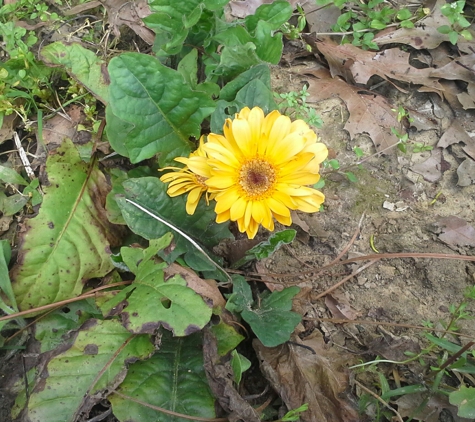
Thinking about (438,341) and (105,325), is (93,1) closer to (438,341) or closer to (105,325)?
(105,325)

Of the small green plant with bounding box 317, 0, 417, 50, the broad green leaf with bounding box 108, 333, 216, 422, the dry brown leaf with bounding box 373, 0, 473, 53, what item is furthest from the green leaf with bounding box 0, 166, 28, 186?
the dry brown leaf with bounding box 373, 0, 473, 53

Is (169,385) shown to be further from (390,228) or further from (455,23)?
(455,23)

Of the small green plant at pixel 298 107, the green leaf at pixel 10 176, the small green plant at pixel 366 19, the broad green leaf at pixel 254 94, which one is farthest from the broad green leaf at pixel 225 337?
the small green plant at pixel 366 19

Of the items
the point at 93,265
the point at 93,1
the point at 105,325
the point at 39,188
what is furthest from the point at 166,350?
the point at 93,1

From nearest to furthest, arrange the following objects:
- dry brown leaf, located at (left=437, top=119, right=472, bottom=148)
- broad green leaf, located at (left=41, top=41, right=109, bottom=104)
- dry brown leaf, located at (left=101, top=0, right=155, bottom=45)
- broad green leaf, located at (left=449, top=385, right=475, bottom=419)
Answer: broad green leaf, located at (left=449, top=385, right=475, bottom=419) → broad green leaf, located at (left=41, top=41, right=109, bottom=104) → dry brown leaf, located at (left=437, top=119, right=472, bottom=148) → dry brown leaf, located at (left=101, top=0, right=155, bottom=45)

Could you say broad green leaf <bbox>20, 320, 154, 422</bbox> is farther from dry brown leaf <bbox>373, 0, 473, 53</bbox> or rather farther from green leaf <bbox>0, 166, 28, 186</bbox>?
dry brown leaf <bbox>373, 0, 473, 53</bbox>

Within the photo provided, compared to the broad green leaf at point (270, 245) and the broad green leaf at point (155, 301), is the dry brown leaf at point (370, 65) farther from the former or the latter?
the broad green leaf at point (155, 301)
